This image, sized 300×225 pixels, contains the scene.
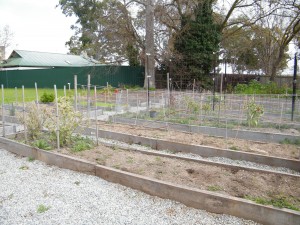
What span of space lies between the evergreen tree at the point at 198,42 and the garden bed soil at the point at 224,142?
38.2 ft

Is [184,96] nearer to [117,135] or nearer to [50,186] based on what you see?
[117,135]

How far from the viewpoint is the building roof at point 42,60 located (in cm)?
2509

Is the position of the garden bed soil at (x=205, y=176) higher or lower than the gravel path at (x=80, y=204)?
higher

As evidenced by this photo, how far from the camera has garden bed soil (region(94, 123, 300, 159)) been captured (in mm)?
5145

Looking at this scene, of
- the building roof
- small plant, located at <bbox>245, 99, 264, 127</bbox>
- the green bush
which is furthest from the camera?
the building roof

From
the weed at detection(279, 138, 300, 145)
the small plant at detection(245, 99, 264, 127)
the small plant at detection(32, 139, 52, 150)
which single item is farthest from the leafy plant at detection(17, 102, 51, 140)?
the weed at detection(279, 138, 300, 145)

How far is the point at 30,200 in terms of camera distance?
3428 millimetres

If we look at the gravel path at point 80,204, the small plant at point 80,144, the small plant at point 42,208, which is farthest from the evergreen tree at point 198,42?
the small plant at point 42,208

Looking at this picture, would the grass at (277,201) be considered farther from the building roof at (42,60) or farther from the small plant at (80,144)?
the building roof at (42,60)

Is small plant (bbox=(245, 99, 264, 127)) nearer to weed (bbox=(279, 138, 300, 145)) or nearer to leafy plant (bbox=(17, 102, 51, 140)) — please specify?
weed (bbox=(279, 138, 300, 145))

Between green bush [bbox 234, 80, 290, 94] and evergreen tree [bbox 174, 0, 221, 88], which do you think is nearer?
green bush [bbox 234, 80, 290, 94]

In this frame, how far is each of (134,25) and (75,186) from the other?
16335mm

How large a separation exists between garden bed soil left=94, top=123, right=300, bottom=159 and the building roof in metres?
18.4

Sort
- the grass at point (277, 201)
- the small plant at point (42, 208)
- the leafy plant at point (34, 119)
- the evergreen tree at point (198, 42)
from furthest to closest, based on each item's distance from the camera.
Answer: the evergreen tree at point (198, 42), the leafy plant at point (34, 119), the small plant at point (42, 208), the grass at point (277, 201)
